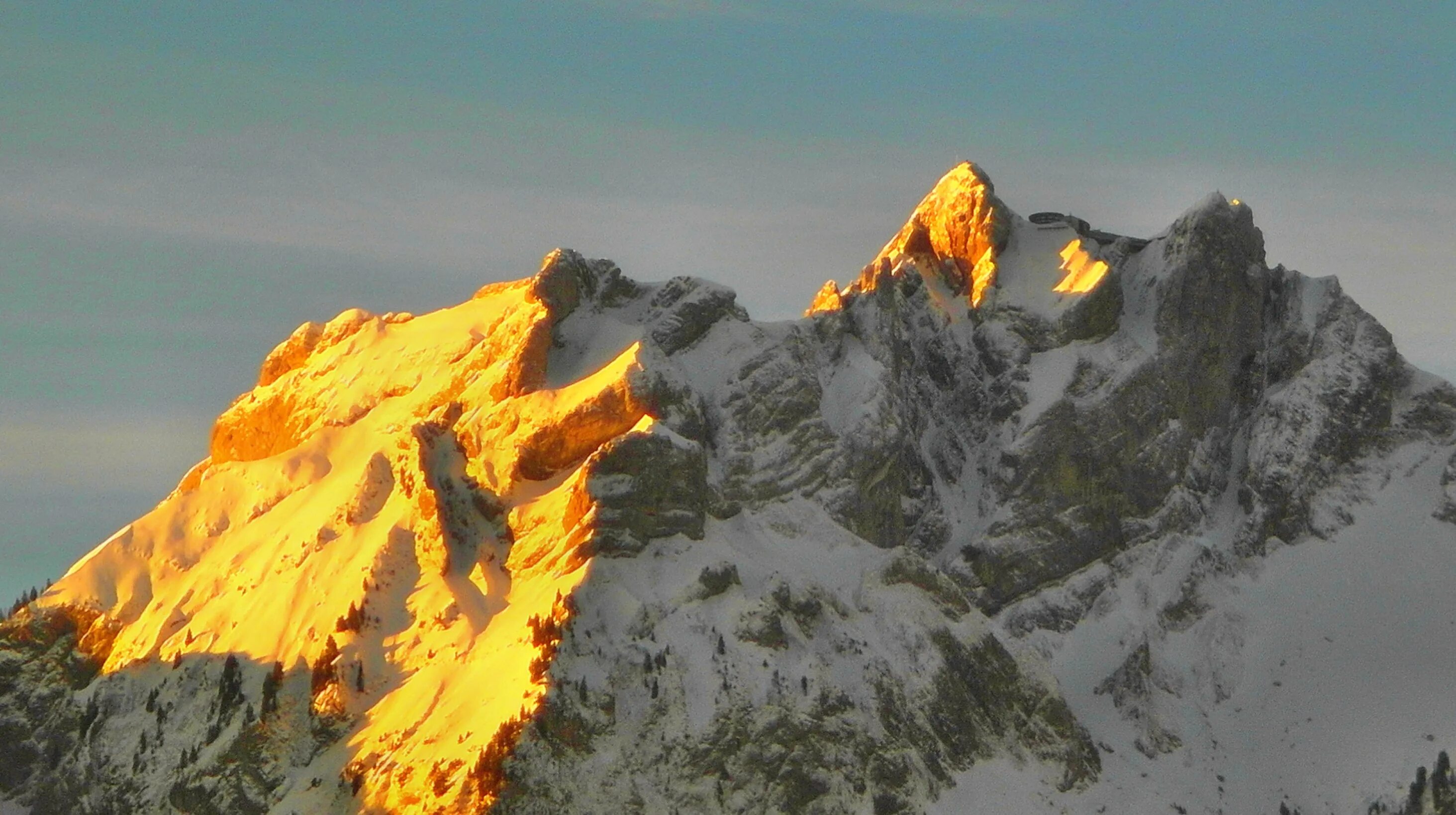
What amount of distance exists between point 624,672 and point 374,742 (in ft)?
47.0

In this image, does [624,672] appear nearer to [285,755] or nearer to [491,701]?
[491,701]

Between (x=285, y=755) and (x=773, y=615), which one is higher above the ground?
(x=773, y=615)

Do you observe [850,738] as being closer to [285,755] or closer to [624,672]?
[624,672]

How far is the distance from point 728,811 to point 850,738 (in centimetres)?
892

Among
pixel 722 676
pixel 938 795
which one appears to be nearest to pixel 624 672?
pixel 722 676

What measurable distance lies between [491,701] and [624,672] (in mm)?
7429

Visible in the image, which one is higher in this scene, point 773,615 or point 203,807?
point 773,615

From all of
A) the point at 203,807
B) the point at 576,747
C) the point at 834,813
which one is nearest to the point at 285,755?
the point at 203,807

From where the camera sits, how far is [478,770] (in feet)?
620

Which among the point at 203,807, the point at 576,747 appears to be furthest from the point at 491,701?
the point at 203,807

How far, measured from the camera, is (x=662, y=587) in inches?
7854

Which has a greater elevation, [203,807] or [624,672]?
[624,672]

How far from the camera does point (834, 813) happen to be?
192750 mm

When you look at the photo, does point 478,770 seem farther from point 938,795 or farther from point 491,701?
point 938,795
